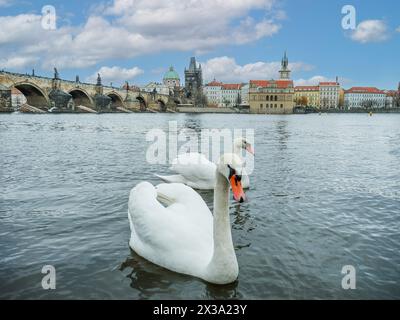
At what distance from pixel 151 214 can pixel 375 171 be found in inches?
392

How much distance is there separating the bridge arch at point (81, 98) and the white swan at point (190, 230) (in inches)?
3758

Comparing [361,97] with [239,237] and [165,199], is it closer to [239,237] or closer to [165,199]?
[239,237]

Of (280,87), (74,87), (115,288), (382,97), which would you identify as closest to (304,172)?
(115,288)

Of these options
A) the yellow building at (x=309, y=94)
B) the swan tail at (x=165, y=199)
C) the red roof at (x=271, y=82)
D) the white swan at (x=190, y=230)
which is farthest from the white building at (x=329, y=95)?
the white swan at (x=190, y=230)

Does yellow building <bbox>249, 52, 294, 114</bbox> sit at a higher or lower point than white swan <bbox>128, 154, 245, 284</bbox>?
higher

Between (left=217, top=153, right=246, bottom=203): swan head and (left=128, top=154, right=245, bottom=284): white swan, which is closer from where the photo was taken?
(left=217, top=153, right=246, bottom=203): swan head

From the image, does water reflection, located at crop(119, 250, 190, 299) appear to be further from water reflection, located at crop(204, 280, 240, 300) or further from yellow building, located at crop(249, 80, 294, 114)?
yellow building, located at crop(249, 80, 294, 114)

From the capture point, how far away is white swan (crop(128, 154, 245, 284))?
4273 mm

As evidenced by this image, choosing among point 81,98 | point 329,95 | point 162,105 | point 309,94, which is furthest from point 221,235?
point 329,95

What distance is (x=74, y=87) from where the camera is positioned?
92.9 m

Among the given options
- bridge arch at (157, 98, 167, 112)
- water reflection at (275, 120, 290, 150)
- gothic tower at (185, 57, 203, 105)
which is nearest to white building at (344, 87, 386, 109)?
gothic tower at (185, 57, 203, 105)

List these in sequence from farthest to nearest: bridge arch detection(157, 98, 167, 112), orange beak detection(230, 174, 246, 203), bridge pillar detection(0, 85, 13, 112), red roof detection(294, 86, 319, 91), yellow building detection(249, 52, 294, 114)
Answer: red roof detection(294, 86, 319, 91)
yellow building detection(249, 52, 294, 114)
bridge arch detection(157, 98, 167, 112)
bridge pillar detection(0, 85, 13, 112)
orange beak detection(230, 174, 246, 203)

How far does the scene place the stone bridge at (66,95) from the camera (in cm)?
7131
